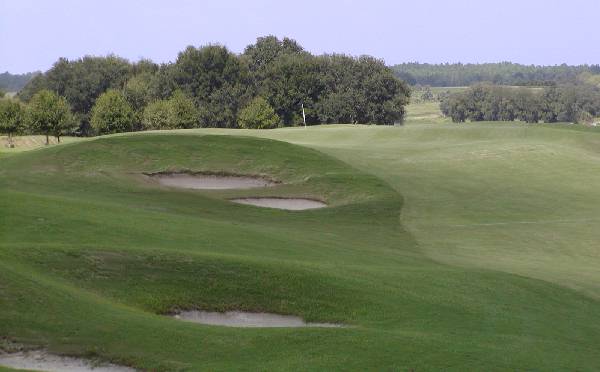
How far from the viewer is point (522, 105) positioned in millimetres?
179375

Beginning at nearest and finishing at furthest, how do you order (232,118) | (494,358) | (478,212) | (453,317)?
(494,358) → (453,317) → (478,212) → (232,118)

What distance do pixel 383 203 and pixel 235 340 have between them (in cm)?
2307

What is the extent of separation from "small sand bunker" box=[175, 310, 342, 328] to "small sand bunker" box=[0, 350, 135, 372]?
3798 mm

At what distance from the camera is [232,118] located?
124062 millimetres

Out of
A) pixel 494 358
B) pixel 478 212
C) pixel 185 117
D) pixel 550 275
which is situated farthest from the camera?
pixel 185 117

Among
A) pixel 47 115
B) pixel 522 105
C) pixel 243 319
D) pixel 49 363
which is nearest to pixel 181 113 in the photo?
pixel 47 115

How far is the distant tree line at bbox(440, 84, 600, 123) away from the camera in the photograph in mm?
178375

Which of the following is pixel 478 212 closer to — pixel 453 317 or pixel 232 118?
pixel 453 317

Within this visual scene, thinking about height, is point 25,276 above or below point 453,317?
above

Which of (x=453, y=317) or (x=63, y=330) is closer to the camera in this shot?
(x=63, y=330)

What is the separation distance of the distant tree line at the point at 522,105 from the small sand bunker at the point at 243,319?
545ft

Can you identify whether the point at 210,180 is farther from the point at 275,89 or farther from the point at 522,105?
the point at 522,105

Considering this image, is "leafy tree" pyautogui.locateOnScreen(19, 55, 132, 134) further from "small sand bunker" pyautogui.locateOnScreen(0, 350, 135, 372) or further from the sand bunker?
"small sand bunker" pyautogui.locateOnScreen(0, 350, 135, 372)

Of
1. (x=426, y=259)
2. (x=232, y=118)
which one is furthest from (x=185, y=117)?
(x=426, y=259)
